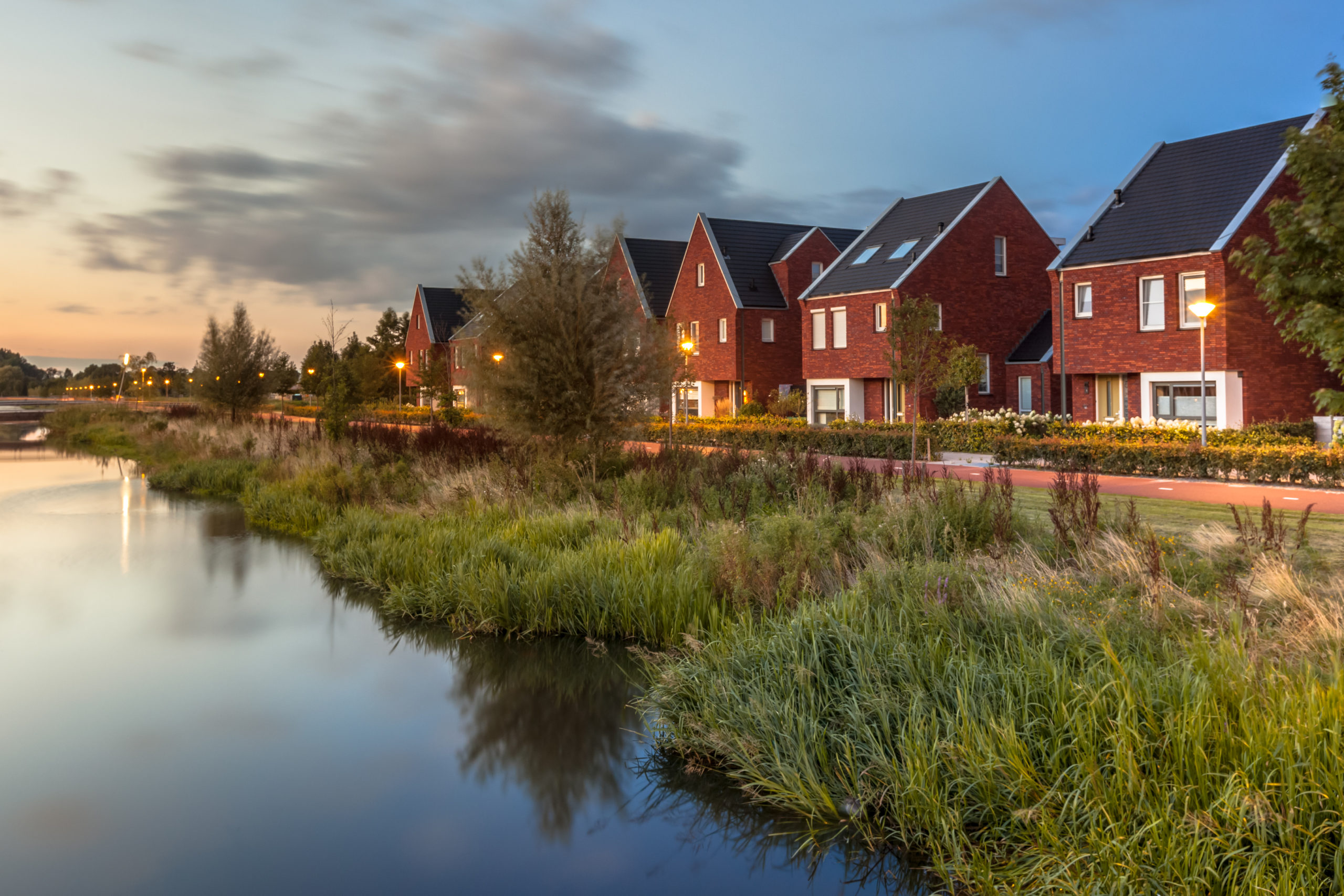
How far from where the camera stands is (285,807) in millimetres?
5648

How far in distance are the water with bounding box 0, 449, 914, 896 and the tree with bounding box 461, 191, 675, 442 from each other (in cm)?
454

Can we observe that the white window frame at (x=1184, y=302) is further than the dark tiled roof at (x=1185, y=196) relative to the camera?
No

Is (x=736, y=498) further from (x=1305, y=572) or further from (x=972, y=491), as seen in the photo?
(x=1305, y=572)

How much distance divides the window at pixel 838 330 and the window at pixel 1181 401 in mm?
11279

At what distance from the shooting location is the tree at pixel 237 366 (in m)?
37.8

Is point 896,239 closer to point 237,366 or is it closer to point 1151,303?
point 1151,303

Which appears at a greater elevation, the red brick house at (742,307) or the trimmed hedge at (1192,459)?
the red brick house at (742,307)

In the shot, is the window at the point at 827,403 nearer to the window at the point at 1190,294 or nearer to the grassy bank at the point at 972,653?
the window at the point at 1190,294

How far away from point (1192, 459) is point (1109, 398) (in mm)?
10386

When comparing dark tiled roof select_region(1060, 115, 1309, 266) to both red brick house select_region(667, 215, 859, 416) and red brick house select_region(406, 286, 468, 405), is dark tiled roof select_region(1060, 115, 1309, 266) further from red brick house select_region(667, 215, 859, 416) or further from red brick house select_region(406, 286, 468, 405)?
red brick house select_region(406, 286, 468, 405)

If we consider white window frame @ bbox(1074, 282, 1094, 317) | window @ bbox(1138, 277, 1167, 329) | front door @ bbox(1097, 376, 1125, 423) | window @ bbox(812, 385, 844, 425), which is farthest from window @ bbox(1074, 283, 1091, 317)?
window @ bbox(812, 385, 844, 425)

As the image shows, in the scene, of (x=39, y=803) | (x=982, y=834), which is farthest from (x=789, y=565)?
(x=39, y=803)

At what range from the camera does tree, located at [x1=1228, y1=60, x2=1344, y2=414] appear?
6492 mm

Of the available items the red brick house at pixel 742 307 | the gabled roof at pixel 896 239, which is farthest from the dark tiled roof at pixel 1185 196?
the red brick house at pixel 742 307
